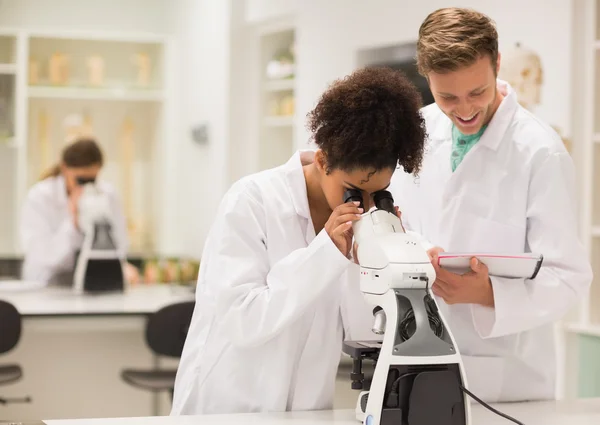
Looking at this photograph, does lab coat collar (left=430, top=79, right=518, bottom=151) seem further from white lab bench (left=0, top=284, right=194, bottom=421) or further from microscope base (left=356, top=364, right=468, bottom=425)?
white lab bench (left=0, top=284, right=194, bottom=421)

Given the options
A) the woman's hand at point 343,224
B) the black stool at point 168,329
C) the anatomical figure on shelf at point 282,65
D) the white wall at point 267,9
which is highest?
the white wall at point 267,9

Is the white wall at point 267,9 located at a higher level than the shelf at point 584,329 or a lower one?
higher

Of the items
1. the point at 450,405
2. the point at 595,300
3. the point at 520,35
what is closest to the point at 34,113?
the point at 520,35

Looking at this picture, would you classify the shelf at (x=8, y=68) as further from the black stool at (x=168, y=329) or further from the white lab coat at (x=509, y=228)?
the white lab coat at (x=509, y=228)

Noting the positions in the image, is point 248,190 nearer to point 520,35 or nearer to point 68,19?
point 520,35

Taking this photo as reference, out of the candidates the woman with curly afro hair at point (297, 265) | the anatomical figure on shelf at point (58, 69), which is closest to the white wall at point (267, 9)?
the anatomical figure on shelf at point (58, 69)

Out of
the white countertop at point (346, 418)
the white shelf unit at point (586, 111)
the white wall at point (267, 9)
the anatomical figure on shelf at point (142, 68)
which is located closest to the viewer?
the white countertop at point (346, 418)

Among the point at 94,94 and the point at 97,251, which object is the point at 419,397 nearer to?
the point at 97,251

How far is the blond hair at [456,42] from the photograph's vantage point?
82.3 inches

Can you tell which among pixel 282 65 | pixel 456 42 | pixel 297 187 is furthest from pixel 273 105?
pixel 297 187

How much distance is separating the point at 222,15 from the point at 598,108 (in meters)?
3.40

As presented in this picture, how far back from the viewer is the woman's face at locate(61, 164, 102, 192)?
5055mm

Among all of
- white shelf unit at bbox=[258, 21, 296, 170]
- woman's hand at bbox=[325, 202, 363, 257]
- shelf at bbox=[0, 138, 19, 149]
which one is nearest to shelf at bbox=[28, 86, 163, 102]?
shelf at bbox=[0, 138, 19, 149]

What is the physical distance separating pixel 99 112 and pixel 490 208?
19.2 feet
